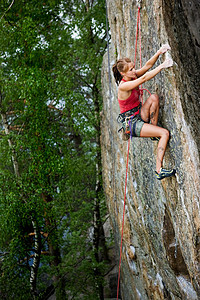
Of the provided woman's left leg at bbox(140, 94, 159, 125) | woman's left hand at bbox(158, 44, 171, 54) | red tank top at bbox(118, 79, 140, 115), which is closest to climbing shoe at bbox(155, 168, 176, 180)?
woman's left leg at bbox(140, 94, 159, 125)

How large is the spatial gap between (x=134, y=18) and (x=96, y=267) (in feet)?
30.6

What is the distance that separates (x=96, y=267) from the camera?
37.1 feet

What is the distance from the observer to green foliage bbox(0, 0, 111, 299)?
9648mm

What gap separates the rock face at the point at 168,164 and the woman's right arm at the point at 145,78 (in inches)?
4.3

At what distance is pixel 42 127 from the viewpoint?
9.99 meters

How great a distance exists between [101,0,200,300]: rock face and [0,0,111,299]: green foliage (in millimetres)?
3790

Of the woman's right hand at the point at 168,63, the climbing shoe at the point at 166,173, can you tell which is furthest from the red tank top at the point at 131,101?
the climbing shoe at the point at 166,173

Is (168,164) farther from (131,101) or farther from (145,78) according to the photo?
(145,78)

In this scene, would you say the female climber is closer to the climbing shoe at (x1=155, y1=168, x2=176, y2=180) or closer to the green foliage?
the climbing shoe at (x1=155, y1=168, x2=176, y2=180)

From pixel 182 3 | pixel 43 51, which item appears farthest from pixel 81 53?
pixel 182 3

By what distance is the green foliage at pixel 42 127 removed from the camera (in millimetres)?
9648

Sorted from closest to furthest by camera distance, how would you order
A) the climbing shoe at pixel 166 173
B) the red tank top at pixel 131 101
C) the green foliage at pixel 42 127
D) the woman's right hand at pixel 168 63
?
the woman's right hand at pixel 168 63 → the climbing shoe at pixel 166 173 → the red tank top at pixel 131 101 → the green foliage at pixel 42 127

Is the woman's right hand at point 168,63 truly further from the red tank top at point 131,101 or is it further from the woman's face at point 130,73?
the red tank top at point 131,101

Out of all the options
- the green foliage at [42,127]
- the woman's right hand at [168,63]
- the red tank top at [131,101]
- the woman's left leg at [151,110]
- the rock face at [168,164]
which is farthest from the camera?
the green foliage at [42,127]
